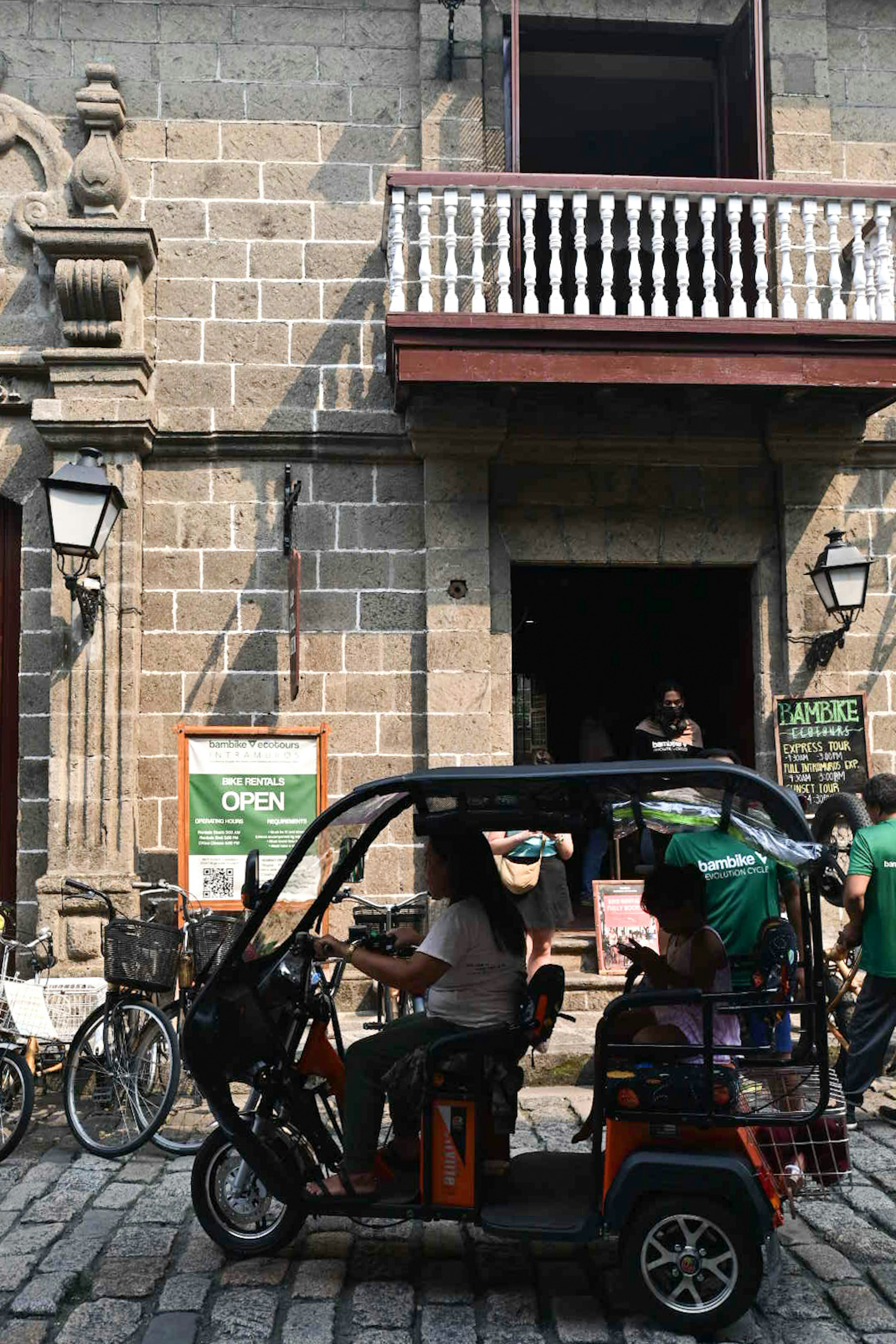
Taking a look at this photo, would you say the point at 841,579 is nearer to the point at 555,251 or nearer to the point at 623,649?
the point at 555,251

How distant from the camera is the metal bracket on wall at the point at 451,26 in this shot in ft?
30.8

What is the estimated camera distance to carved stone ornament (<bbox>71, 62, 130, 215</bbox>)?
9289 millimetres

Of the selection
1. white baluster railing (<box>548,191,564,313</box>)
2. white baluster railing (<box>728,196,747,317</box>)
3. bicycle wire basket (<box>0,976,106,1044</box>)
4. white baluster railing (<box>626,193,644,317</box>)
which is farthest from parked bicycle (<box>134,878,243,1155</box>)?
white baluster railing (<box>728,196,747,317</box>)

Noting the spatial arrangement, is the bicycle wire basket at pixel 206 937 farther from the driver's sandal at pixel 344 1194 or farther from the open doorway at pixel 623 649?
the open doorway at pixel 623 649

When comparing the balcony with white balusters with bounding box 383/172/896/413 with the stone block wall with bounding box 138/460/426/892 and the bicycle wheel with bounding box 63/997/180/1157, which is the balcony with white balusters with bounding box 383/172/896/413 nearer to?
the stone block wall with bounding box 138/460/426/892

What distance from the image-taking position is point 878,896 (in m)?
6.42

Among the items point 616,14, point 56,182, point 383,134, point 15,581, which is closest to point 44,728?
point 15,581

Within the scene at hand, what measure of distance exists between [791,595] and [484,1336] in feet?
21.6

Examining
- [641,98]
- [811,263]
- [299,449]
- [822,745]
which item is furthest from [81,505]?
[641,98]

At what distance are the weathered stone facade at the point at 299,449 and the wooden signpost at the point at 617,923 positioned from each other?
1.29 metres

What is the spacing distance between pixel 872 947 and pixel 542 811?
241 cm

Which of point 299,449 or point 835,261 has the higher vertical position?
point 835,261

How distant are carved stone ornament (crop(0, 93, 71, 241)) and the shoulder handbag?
5608 millimetres

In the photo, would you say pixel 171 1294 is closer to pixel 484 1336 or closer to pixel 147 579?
pixel 484 1336
